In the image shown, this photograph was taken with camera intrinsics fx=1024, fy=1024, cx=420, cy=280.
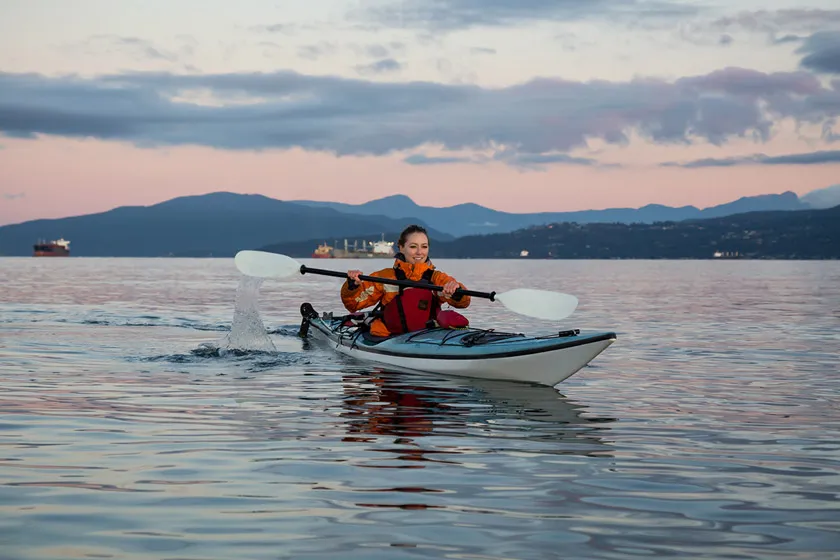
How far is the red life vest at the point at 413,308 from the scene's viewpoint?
1574 centimetres

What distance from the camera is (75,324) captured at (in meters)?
25.3

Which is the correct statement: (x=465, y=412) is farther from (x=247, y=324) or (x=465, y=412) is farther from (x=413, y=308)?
(x=247, y=324)

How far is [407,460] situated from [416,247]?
7172 mm

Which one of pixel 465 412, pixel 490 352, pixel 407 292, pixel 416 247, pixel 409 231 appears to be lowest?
pixel 465 412

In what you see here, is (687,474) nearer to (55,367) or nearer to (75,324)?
(55,367)

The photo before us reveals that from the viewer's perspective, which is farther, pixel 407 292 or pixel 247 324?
pixel 247 324

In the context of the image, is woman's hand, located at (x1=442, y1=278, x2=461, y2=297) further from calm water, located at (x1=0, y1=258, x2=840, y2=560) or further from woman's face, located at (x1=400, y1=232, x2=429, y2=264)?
calm water, located at (x1=0, y1=258, x2=840, y2=560)

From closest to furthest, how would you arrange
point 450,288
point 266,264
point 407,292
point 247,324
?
point 450,288, point 407,292, point 266,264, point 247,324

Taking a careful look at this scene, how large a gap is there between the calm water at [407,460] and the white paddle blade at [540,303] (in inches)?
41.2

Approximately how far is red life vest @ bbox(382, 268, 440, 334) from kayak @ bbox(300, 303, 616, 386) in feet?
1.08

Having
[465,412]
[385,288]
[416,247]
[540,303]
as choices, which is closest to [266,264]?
[385,288]

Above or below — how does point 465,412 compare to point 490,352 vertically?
below

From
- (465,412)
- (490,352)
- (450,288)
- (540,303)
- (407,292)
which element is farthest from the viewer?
(407,292)

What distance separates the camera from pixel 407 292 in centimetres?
1578
